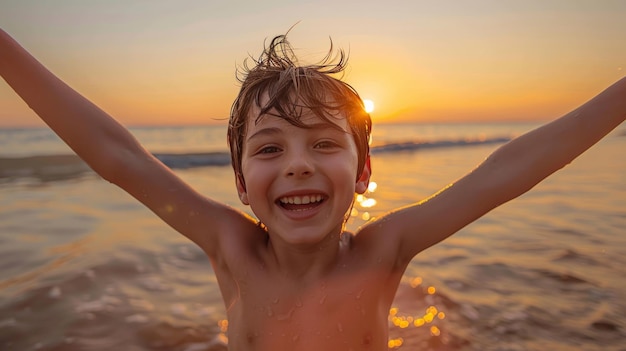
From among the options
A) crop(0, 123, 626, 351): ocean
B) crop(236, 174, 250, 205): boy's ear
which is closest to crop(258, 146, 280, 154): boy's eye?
crop(236, 174, 250, 205): boy's ear

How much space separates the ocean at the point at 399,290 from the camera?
12.2ft

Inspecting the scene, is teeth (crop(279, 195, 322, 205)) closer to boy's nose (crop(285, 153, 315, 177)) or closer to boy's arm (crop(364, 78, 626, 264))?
boy's nose (crop(285, 153, 315, 177))

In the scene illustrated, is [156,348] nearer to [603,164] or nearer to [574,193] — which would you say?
[574,193]

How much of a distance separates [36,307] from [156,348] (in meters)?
1.16

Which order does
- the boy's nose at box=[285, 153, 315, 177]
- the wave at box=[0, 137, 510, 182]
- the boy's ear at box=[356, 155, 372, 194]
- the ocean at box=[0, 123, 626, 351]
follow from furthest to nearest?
the wave at box=[0, 137, 510, 182]
the ocean at box=[0, 123, 626, 351]
the boy's ear at box=[356, 155, 372, 194]
the boy's nose at box=[285, 153, 315, 177]

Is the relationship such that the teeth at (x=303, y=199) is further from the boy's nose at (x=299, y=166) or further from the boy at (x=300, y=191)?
the boy's nose at (x=299, y=166)

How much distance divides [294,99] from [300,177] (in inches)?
14.6

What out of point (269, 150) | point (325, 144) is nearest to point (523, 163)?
point (325, 144)

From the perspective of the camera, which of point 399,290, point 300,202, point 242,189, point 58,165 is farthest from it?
point 58,165

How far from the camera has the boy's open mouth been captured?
2.17 metres

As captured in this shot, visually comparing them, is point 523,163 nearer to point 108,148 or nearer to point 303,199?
point 303,199

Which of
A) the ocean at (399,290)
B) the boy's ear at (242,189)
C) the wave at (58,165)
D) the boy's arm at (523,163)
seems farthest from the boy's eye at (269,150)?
the wave at (58,165)

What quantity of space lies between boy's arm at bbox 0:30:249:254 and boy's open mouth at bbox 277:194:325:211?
1.41 feet

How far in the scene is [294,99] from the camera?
7.31ft
